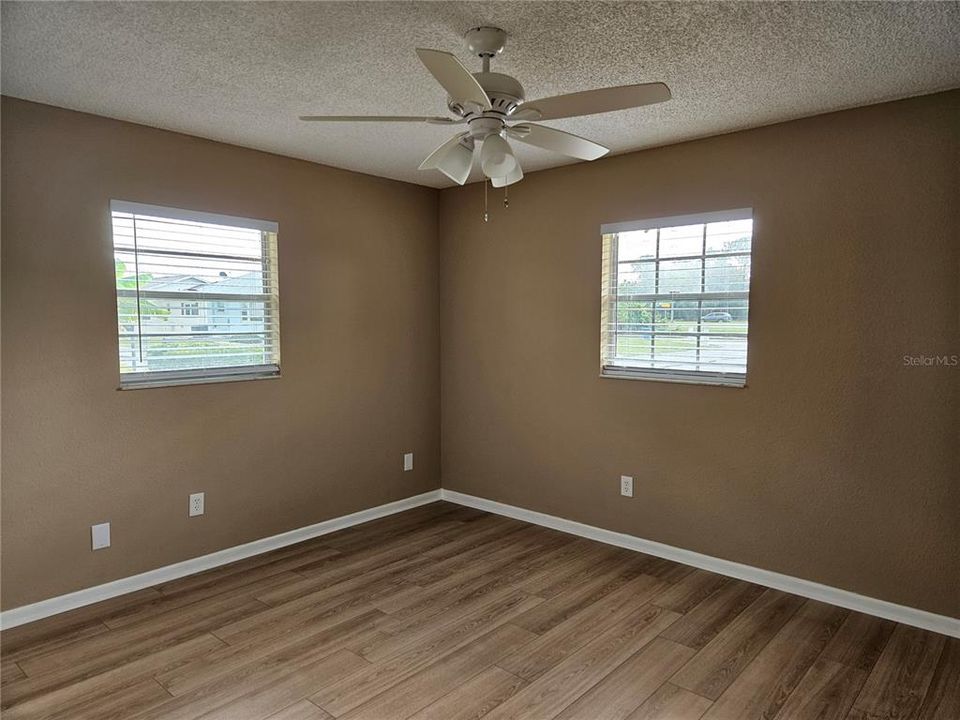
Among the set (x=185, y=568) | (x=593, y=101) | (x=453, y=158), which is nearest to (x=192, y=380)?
(x=185, y=568)

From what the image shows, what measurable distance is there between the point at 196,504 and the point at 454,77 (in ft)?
8.90

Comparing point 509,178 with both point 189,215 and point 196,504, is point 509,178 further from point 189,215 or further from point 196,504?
point 196,504

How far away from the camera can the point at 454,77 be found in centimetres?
173

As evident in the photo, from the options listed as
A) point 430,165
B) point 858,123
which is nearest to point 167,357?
point 430,165

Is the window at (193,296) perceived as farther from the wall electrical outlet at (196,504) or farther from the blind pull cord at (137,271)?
the wall electrical outlet at (196,504)

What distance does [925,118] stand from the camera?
8.81 feet

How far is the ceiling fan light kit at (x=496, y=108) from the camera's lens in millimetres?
1794

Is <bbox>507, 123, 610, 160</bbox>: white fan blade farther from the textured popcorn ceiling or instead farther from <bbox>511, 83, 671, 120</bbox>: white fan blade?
the textured popcorn ceiling

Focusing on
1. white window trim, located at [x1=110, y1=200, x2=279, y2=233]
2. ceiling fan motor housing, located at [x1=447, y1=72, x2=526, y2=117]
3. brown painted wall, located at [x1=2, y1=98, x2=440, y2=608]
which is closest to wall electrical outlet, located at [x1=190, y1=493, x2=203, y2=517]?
brown painted wall, located at [x1=2, y1=98, x2=440, y2=608]

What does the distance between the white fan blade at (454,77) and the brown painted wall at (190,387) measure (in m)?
2.04

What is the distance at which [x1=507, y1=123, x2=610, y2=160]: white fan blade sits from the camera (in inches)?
85.1

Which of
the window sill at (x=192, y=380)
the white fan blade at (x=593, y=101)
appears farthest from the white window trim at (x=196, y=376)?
the white fan blade at (x=593, y=101)

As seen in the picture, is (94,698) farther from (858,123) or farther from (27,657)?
(858,123)

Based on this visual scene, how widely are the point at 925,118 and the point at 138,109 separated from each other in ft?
11.5
